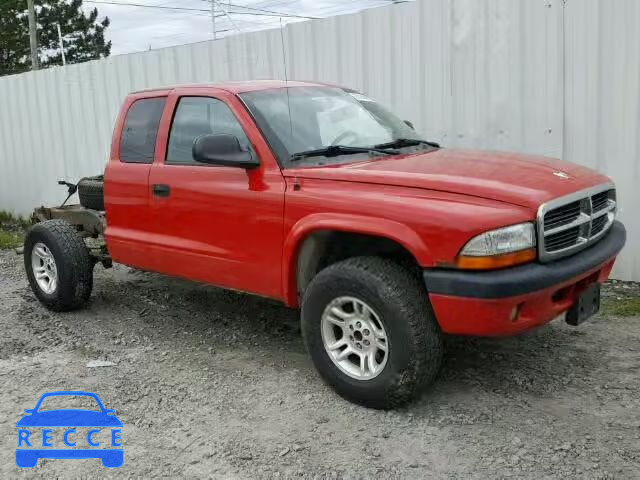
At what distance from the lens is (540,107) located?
6223mm

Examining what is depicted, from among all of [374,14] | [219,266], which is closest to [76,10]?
[374,14]

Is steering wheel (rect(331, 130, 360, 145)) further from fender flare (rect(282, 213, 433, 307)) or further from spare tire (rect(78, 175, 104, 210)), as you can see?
spare tire (rect(78, 175, 104, 210))

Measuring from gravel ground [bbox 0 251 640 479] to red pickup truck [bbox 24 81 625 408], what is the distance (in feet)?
1.13

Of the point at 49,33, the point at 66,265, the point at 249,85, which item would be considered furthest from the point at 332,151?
the point at 49,33

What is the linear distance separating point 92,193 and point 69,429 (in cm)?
284

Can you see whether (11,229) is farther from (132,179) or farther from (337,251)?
(337,251)

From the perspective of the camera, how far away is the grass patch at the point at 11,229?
9680 millimetres

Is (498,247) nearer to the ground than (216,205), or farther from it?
nearer to the ground

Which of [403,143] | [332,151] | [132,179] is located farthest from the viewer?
[132,179]

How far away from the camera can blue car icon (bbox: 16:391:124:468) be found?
3480 millimetres

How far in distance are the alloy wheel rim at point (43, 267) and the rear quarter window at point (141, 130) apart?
51.5 inches

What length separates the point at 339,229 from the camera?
12.5 ft

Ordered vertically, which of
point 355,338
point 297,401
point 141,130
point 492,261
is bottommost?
point 297,401

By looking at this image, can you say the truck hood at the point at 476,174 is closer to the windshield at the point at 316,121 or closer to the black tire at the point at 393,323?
the windshield at the point at 316,121
